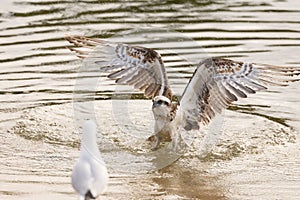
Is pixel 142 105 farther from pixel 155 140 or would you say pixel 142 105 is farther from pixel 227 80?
pixel 227 80

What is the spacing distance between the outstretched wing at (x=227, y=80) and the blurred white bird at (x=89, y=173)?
227 cm

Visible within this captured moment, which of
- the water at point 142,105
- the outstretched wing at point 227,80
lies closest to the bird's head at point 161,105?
the outstretched wing at point 227,80

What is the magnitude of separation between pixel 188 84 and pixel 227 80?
0.36 metres

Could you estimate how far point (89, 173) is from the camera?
6.09 m

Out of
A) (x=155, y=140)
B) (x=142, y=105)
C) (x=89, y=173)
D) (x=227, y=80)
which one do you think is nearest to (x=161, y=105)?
(x=155, y=140)

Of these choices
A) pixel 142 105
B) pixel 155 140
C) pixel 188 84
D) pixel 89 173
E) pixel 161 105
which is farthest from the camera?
pixel 142 105

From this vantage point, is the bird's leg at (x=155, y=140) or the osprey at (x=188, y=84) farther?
the bird's leg at (x=155, y=140)

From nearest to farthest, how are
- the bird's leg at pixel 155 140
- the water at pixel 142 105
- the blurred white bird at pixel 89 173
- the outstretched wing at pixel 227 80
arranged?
1. the blurred white bird at pixel 89 173
2. the water at pixel 142 105
3. the outstretched wing at pixel 227 80
4. the bird's leg at pixel 155 140

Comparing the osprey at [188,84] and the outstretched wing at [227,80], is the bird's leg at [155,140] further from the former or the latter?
the outstretched wing at [227,80]

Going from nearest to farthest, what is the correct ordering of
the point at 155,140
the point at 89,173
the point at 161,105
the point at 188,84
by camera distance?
1. the point at 89,173
2. the point at 161,105
3. the point at 188,84
4. the point at 155,140

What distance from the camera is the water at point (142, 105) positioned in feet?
25.6

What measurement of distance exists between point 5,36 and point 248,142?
445 cm

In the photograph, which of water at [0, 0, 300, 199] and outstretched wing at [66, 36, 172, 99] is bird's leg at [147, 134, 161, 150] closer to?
water at [0, 0, 300, 199]

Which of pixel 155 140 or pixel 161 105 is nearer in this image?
pixel 161 105
